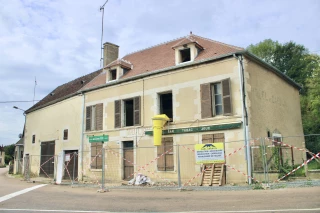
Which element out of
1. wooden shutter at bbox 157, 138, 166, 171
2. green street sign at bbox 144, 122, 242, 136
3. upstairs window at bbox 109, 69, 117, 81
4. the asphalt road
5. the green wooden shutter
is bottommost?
the asphalt road

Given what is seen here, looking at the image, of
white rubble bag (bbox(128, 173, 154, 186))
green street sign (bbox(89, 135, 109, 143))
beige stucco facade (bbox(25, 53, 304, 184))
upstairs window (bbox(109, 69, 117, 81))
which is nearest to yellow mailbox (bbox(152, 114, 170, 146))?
beige stucco facade (bbox(25, 53, 304, 184))

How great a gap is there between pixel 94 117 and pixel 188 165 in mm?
7704

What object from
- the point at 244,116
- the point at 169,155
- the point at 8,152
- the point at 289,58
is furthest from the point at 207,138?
the point at 8,152

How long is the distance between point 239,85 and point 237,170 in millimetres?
3743

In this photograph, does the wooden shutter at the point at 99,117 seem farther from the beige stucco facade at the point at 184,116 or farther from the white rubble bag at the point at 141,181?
the white rubble bag at the point at 141,181

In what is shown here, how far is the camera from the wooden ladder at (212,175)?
42.5 ft

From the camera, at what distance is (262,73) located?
607 inches

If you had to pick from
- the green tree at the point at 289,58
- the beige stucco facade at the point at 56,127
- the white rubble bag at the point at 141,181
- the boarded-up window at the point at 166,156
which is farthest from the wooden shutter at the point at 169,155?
the green tree at the point at 289,58

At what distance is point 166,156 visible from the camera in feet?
50.2

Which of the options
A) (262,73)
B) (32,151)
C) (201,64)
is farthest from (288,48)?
(32,151)

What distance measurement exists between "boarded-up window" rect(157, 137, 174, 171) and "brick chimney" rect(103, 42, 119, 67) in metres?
9.40

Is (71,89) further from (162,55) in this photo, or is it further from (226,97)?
(226,97)

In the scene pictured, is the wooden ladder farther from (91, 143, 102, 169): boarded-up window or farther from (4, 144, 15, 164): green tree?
(4, 144, 15, 164): green tree

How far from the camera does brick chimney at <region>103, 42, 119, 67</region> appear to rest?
22.4 m
